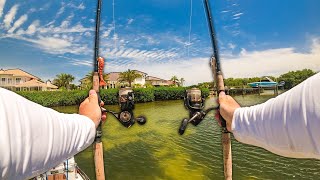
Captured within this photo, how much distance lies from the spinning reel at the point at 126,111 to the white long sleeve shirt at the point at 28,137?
2024 mm

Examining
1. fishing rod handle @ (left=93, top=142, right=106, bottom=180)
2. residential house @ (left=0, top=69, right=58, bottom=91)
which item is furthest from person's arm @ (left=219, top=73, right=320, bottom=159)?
residential house @ (left=0, top=69, right=58, bottom=91)

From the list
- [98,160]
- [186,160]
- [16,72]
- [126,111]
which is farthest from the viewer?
[16,72]

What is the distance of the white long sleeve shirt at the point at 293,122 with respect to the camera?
0.82 metres

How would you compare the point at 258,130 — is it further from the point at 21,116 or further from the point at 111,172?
the point at 111,172

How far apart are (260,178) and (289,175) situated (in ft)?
4.68

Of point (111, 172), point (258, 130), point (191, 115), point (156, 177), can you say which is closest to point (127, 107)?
point (191, 115)

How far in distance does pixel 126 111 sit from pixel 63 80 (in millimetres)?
94194

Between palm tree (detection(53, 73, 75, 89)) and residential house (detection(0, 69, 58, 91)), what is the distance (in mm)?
8107

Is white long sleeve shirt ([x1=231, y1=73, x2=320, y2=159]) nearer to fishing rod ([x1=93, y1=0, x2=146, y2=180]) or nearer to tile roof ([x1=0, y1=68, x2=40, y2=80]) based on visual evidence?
fishing rod ([x1=93, y1=0, x2=146, y2=180])

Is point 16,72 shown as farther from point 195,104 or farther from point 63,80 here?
point 195,104

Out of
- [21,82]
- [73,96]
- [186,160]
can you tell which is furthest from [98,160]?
[21,82]

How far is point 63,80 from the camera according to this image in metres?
92.2

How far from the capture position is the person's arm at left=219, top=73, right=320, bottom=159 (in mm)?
823

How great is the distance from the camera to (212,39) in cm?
369
